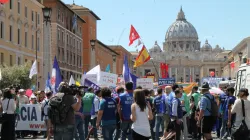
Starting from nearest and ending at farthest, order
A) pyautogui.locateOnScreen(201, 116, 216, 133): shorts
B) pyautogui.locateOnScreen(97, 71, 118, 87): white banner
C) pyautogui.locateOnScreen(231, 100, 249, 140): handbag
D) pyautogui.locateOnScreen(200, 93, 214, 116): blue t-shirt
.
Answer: pyautogui.locateOnScreen(231, 100, 249, 140): handbag < pyautogui.locateOnScreen(200, 93, 214, 116): blue t-shirt < pyautogui.locateOnScreen(201, 116, 216, 133): shorts < pyautogui.locateOnScreen(97, 71, 118, 87): white banner

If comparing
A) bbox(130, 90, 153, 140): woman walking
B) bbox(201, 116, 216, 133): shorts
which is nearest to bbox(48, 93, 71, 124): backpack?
bbox(130, 90, 153, 140): woman walking

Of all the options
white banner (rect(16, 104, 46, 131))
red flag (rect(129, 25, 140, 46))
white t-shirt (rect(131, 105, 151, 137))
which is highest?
red flag (rect(129, 25, 140, 46))

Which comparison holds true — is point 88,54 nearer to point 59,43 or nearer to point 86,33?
point 86,33

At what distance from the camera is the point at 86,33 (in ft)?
265

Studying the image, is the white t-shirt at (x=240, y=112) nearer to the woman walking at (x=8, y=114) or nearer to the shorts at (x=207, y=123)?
the shorts at (x=207, y=123)

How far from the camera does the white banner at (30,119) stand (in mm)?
20156

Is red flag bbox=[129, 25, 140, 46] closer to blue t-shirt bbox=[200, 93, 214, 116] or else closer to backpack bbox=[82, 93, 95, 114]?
backpack bbox=[82, 93, 95, 114]

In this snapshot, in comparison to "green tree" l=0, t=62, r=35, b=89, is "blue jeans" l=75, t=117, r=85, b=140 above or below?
below

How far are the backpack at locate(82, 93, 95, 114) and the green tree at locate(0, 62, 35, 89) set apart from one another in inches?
850

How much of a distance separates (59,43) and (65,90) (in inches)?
1993

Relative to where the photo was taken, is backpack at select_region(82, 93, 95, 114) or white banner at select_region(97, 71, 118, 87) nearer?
backpack at select_region(82, 93, 95, 114)

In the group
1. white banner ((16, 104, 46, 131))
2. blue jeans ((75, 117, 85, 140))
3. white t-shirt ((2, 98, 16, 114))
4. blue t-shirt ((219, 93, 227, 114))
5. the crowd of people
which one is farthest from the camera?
white banner ((16, 104, 46, 131))

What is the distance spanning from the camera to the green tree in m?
38.2

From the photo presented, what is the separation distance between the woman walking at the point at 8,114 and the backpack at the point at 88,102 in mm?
2222
